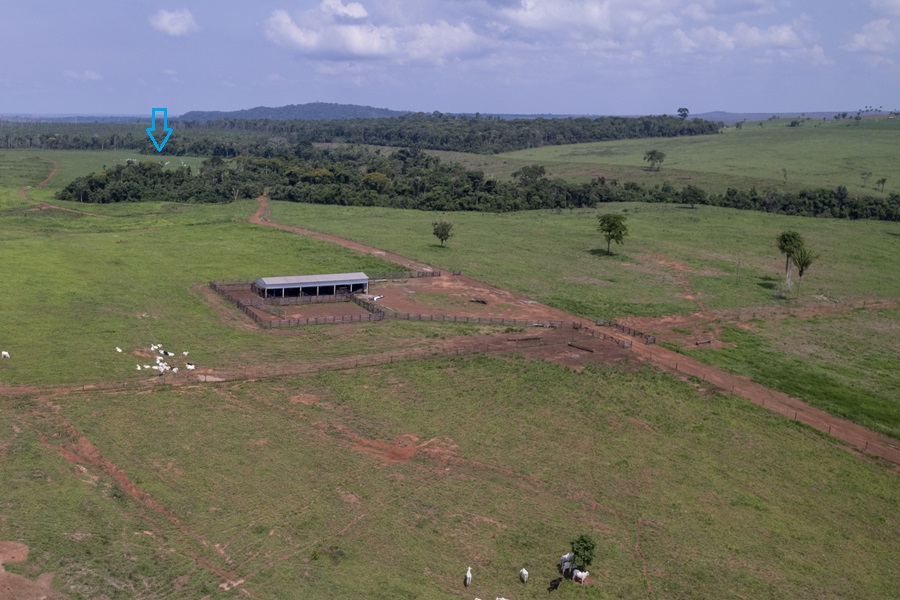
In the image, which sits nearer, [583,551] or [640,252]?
[583,551]

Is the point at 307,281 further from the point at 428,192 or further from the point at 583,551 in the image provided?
the point at 428,192

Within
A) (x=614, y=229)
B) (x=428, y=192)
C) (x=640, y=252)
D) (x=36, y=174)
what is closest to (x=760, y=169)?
(x=428, y=192)

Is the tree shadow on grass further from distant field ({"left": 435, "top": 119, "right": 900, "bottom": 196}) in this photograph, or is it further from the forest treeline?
distant field ({"left": 435, "top": 119, "right": 900, "bottom": 196})

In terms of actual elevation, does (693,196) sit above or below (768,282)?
above

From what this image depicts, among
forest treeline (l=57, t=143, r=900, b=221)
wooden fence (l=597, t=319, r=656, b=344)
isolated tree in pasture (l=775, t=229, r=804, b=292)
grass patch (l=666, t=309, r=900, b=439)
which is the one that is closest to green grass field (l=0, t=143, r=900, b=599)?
grass patch (l=666, t=309, r=900, b=439)

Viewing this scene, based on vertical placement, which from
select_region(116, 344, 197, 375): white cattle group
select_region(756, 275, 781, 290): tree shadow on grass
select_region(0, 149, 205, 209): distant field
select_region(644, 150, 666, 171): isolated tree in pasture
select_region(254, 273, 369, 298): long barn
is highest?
select_region(644, 150, 666, 171): isolated tree in pasture

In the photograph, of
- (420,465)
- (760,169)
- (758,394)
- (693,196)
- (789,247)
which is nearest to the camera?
(420,465)

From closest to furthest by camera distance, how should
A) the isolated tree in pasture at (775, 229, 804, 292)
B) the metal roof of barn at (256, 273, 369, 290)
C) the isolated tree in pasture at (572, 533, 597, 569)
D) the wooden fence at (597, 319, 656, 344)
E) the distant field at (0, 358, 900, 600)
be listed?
1. the distant field at (0, 358, 900, 600)
2. the isolated tree in pasture at (572, 533, 597, 569)
3. the wooden fence at (597, 319, 656, 344)
4. the metal roof of barn at (256, 273, 369, 290)
5. the isolated tree in pasture at (775, 229, 804, 292)
